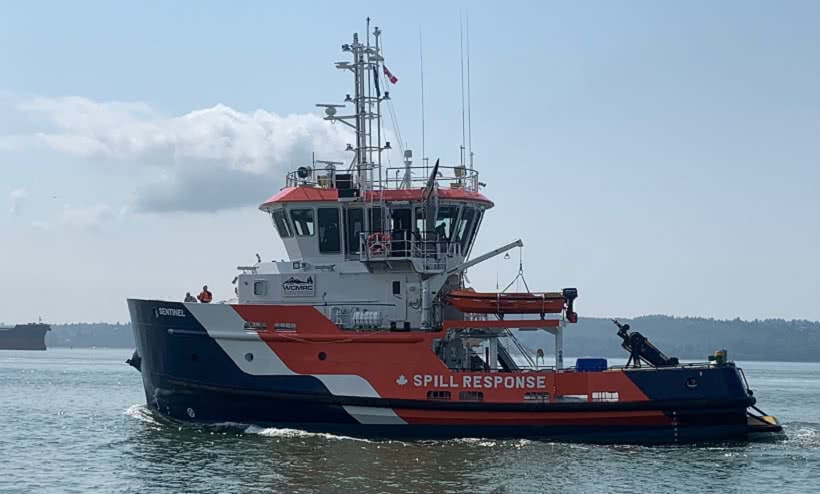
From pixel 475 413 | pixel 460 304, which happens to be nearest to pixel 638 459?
pixel 475 413

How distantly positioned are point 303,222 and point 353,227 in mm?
889

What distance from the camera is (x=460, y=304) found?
16.8m

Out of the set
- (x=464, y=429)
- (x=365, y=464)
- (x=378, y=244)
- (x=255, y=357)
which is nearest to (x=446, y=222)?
(x=378, y=244)

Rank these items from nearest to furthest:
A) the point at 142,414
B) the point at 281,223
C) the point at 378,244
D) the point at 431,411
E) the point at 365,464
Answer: the point at 365,464, the point at 431,411, the point at 378,244, the point at 281,223, the point at 142,414

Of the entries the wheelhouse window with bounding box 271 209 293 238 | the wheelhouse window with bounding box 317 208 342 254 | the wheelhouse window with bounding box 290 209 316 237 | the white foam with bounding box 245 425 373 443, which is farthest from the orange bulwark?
the wheelhouse window with bounding box 271 209 293 238

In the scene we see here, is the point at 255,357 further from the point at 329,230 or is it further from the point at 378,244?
the point at 378,244

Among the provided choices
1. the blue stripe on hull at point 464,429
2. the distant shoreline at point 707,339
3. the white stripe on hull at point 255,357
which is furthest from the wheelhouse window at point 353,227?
the distant shoreline at point 707,339

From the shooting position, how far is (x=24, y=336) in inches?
4434

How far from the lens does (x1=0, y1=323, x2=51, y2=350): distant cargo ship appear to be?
368ft

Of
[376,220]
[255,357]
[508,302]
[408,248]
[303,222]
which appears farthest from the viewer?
[303,222]

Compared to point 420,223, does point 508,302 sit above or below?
below

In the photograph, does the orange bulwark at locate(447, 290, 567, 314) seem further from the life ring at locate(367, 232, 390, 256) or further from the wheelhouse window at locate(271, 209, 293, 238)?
the wheelhouse window at locate(271, 209, 293, 238)

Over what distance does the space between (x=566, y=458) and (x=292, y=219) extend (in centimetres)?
612

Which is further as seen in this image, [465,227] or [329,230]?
[465,227]
